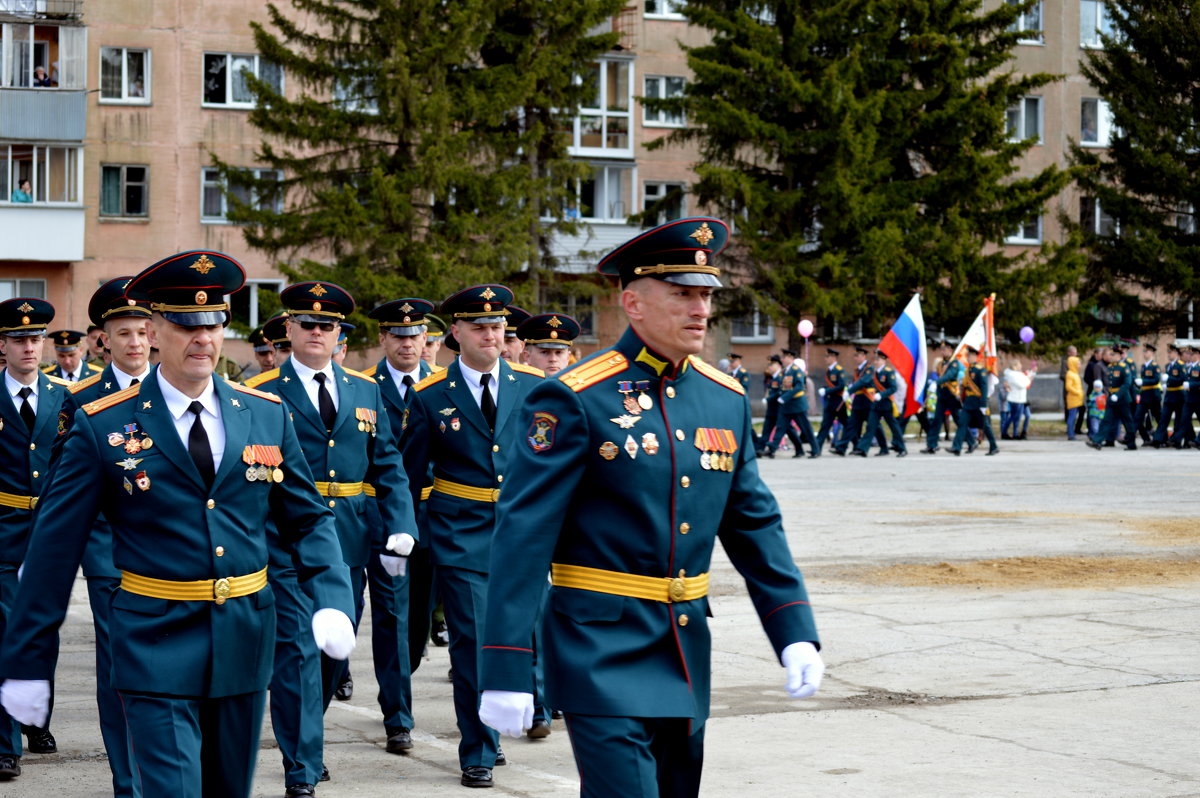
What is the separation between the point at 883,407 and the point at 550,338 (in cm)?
2237

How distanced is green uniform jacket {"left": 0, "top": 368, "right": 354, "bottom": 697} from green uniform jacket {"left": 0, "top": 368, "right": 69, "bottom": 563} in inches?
151

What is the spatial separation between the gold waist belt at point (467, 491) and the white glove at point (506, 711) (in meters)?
4.25

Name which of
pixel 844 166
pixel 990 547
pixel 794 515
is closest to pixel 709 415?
pixel 990 547

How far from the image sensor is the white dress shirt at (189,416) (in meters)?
5.54

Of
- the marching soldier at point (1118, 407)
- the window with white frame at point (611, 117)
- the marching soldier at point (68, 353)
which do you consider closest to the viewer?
the marching soldier at point (68, 353)

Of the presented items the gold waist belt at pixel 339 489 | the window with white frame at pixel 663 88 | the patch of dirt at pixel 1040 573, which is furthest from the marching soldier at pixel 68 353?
the window with white frame at pixel 663 88

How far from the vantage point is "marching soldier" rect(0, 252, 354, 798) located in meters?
5.25

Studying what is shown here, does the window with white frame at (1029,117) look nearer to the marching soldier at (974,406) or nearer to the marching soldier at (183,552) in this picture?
the marching soldier at (974,406)

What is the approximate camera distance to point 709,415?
492 cm

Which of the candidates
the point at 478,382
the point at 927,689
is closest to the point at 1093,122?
the point at 927,689

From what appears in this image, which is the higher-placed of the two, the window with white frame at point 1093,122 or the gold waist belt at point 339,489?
the window with white frame at point 1093,122

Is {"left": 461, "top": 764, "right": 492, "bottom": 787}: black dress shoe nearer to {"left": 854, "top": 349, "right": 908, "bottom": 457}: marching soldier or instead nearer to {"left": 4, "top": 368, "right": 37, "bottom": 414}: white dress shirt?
{"left": 4, "top": 368, "right": 37, "bottom": 414}: white dress shirt

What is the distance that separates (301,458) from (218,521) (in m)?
0.44

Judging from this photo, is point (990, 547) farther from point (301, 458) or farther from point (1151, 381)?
point (1151, 381)
